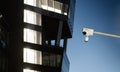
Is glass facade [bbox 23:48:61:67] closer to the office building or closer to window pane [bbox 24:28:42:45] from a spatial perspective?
the office building

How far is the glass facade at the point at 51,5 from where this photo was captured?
75750 millimetres

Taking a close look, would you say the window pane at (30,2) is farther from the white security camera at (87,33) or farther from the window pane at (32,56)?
the white security camera at (87,33)

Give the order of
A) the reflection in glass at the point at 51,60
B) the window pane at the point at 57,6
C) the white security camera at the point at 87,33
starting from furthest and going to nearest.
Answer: the window pane at the point at 57,6
the reflection in glass at the point at 51,60
the white security camera at the point at 87,33

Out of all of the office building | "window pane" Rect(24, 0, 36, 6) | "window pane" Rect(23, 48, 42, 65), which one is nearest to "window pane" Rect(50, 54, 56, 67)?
the office building

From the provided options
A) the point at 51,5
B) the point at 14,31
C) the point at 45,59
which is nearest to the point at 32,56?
the point at 45,59

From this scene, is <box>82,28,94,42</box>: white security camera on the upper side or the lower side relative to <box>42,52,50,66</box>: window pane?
upper

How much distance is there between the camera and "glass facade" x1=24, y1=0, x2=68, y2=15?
7575cm

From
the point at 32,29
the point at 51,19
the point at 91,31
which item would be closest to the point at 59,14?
the point at 51,19

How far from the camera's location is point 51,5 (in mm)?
78938

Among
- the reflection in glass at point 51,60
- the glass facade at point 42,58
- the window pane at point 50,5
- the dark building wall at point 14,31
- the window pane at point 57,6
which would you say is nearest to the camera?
the dark building wall at point 14,31

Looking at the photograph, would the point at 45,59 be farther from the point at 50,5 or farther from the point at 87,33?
the point at 87,33

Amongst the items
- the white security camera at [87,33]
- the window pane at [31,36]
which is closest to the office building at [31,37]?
the window pane at [31,36]

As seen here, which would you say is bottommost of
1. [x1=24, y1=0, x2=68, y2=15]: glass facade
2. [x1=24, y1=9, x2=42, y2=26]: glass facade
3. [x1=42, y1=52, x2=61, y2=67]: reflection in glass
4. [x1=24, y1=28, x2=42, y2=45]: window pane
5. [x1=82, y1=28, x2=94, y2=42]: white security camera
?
[x1=42, y1=52, x2=61, y2=67]: reflection in glass

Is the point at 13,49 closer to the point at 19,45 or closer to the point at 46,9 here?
the point at 19,45
